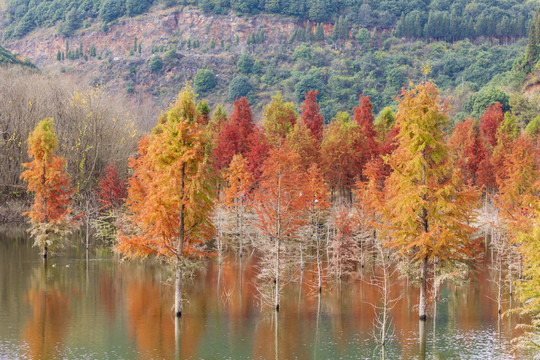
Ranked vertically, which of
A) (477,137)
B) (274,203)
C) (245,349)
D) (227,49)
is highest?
(227,49)

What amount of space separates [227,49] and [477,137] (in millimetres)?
119070

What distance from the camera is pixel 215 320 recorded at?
3634 cm

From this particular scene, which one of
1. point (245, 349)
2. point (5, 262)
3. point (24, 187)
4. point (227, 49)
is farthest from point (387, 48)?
point (245, 349)

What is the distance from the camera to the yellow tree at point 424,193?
1347 inches

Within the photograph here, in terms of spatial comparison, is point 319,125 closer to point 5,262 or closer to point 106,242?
point 106,242

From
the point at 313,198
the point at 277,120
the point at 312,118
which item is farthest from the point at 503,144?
the point at 313,198

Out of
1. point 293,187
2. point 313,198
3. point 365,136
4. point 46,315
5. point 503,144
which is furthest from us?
point 503,144

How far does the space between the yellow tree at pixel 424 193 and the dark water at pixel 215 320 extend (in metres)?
4.36

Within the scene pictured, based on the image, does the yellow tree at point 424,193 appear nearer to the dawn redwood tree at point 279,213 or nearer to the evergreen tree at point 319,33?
the dawn redwood tree at point 279,213

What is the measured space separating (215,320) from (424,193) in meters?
14.0

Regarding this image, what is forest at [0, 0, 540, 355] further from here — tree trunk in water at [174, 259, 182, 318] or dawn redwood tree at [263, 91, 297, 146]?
dawn redwood tree at [263, 91, 297, 146]

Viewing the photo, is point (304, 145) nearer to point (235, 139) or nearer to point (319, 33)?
point (235, 139)

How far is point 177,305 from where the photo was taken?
117 feet

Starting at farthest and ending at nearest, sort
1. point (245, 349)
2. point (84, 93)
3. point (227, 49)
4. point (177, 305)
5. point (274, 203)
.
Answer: point (227, 49) → point (84, 93) → point (274, 203) → point (177, 305) → point (245, 349)
